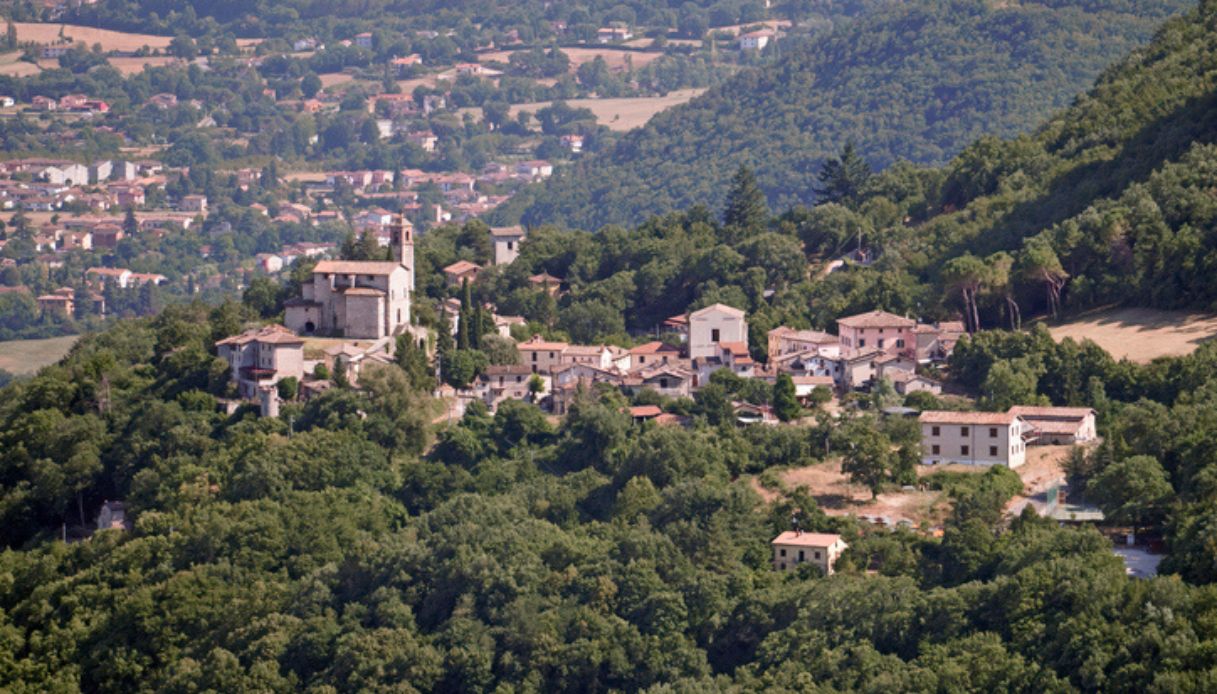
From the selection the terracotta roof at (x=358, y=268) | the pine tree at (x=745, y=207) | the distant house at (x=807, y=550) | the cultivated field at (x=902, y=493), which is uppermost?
the pine tree at (x=745, y=207)

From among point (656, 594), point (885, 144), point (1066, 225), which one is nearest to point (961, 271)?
point (1066, 225)

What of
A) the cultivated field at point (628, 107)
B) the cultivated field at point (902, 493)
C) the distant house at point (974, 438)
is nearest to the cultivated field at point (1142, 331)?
the distant house at point (974, 438)

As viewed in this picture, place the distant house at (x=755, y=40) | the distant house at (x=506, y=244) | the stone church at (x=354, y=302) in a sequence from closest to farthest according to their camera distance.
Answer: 1. the stone church at (x=354, y=302)
2. the distant house at (x=506, y=244)
3. the distant house at (x=755, y=40)

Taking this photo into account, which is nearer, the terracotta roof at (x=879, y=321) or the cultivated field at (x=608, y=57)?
the terracotta roof at (x=879, y=321)

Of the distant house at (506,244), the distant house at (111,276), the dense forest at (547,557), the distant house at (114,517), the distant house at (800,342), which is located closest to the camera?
the dense forest at (547,557)

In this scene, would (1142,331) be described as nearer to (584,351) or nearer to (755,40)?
(584,351)

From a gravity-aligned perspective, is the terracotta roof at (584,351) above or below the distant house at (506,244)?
below

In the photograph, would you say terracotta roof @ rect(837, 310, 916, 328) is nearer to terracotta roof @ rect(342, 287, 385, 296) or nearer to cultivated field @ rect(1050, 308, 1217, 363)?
cultivated field @ rect(1050, 308, 1217, 363)

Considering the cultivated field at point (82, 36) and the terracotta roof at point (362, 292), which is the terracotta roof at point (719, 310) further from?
the cultivated field at point (82, 36)
